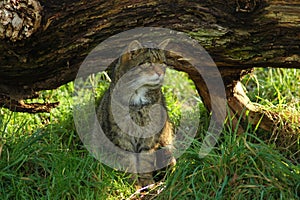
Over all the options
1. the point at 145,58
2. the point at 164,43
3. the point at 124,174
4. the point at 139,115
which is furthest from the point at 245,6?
the point at 124,174

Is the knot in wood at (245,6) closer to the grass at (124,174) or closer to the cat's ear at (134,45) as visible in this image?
the cat's ear at (134,45)

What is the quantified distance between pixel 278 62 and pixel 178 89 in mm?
1613

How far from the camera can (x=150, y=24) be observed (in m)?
4.07

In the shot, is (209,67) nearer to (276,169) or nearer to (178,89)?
(276,169)

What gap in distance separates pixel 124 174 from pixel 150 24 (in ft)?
3.43

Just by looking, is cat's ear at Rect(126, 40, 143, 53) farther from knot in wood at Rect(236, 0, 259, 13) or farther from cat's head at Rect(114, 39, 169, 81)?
knot in wood at Rect(236, 0, 259, 13)

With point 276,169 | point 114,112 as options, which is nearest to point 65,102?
point 114,112

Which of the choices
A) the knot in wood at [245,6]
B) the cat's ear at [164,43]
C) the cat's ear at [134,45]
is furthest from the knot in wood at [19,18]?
the knot in wood at [245,6]

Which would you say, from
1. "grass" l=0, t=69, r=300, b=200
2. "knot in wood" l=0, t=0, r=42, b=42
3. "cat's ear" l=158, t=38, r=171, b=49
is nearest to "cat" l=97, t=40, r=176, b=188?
"cat's ear" l=158, t=38, r=171, b=49

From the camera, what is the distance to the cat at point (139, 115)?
4121 millimetres

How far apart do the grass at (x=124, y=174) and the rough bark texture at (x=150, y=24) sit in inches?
21.0

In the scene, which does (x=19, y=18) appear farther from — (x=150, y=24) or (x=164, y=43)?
(x=164, y=43)

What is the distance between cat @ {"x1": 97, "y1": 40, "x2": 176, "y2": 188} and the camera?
4121 mm

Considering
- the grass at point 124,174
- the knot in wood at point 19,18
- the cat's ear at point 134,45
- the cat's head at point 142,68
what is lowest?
the grass at point 124,174
